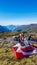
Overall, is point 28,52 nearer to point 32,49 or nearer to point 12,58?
point 32,49

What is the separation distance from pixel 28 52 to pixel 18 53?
149 centimetres

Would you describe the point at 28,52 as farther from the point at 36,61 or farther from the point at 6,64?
the point at 6,64

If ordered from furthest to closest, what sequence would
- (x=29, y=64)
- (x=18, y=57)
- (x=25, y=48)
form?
1. (x=25, y=48)
2. (x=18, y=57)
3. (x=29, y=64)

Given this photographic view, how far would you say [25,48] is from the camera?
55.3 feet

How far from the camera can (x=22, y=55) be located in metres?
16.0

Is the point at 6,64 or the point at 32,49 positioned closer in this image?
the point at 6,64

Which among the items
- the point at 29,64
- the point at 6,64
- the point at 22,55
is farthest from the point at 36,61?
the point at 6,64

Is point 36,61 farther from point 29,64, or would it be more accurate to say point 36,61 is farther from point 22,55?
point 22,55

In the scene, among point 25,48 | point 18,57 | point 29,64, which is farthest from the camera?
point 25,48

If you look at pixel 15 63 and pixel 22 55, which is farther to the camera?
pixel 22 55

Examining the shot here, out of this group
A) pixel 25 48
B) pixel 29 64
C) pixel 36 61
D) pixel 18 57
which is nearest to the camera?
pixel 29 64

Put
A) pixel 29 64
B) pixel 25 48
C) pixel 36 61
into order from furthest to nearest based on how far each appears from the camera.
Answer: pixel 25 48 → pixel 36 61 → pixel 29 64

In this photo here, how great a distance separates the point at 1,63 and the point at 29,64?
3162 mm

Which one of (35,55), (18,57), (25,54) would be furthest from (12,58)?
(35,55)
